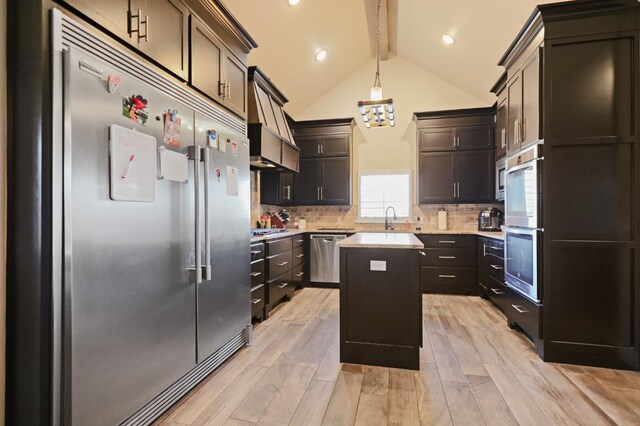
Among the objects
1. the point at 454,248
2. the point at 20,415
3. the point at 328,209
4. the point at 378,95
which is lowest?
the point at 20,415

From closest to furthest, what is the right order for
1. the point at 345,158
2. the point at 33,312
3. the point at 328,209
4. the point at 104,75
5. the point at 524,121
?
the point at 33,312 < the point at 104,75 < the point at 524,121 < the point at 345,158 < the point at 328,209

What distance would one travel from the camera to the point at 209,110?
236cm

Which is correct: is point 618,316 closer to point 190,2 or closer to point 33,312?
point 33,312

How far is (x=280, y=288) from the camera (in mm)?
4020

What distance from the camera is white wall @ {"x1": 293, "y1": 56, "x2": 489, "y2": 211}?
5.38 meters

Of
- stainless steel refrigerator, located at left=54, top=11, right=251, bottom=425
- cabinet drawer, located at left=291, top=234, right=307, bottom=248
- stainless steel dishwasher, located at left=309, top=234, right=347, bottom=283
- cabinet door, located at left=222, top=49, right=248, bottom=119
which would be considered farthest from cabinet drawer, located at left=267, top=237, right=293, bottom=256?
cabinet door, located at left=222, top=49, right=248, bottom=119

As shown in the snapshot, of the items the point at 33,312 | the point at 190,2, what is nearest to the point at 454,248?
the point at 190,2

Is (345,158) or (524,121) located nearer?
(524,121)

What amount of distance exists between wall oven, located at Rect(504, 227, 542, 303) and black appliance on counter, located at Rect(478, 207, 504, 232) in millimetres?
1526

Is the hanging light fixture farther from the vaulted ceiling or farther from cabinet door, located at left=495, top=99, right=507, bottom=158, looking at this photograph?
cabinet door, located at left=495, top=99, right=507, bottom=158

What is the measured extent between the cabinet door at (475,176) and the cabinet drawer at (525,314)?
2002 mm

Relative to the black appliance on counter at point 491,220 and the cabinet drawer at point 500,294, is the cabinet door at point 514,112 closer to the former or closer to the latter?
the cabinet drawer at point 500,294

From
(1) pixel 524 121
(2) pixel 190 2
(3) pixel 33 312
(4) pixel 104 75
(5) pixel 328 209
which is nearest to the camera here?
(3) pixel 33 312

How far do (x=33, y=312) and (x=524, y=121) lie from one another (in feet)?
11.8
